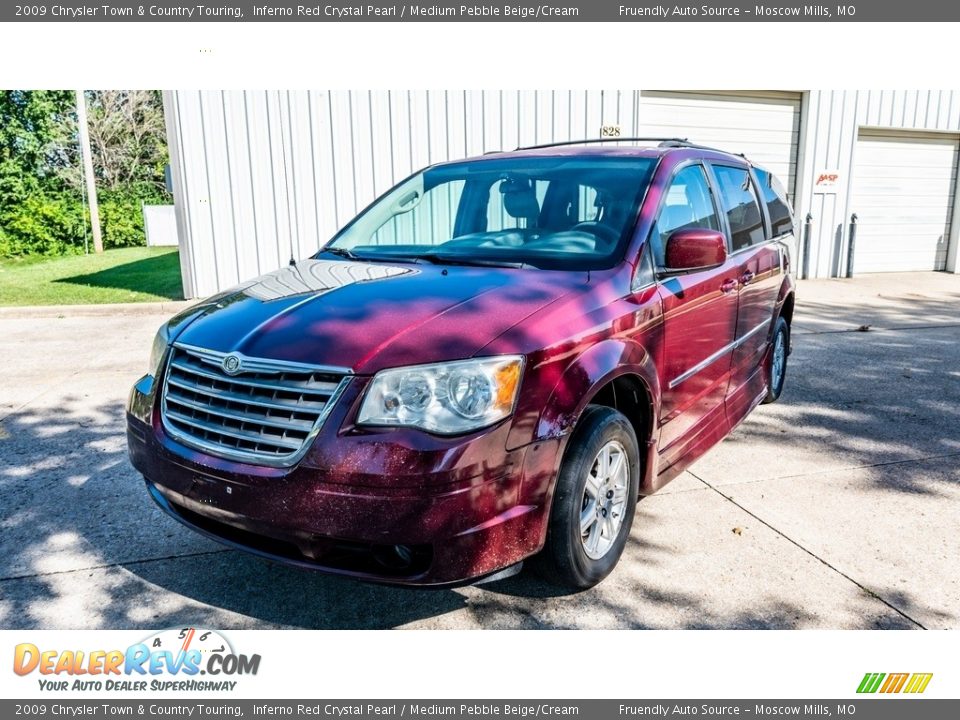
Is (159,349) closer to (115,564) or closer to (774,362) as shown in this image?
(115,564)

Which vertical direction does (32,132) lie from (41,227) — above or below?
above

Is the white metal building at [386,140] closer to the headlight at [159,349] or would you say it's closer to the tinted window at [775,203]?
the tinted window at [775,203]

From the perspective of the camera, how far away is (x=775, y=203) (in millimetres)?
5238

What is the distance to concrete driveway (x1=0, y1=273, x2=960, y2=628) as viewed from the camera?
285 cm

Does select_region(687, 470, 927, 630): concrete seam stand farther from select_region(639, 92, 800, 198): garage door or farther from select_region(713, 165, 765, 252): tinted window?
select_region(639, 92, 800, 198): garage door

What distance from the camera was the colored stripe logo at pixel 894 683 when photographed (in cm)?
255

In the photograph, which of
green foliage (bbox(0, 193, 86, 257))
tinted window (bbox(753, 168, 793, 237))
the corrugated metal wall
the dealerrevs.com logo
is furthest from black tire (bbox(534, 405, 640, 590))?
green foliage (bbox(0, 193, 86, 257))

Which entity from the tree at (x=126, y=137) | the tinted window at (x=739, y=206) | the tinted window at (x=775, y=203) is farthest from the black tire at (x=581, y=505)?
the tree at (x=126, y=137)

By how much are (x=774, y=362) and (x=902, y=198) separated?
1136 cm

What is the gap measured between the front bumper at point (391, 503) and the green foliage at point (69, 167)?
23514 millimetres

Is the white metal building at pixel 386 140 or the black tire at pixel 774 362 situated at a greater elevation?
the white metal building at pixel 386 140

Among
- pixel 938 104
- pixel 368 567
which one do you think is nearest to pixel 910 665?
pixel 368 567

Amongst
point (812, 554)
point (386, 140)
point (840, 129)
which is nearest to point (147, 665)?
point (812, 554)

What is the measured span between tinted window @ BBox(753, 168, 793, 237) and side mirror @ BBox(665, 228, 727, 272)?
6.54 feet
